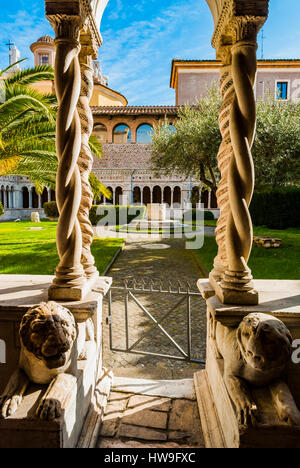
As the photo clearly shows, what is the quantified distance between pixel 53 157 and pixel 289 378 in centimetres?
651

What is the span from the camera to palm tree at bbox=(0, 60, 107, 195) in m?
5.63

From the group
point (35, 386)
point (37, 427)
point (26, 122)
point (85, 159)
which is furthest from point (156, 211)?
point (37, 427)

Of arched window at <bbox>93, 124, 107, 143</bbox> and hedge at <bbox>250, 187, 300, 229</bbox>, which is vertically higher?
arched window at <bbox>93, 124, 107, 143</bbox>

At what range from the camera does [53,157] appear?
7.05 m

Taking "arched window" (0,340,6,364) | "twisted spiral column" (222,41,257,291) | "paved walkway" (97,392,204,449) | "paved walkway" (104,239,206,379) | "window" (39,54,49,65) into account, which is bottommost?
"paved walkway" (104,239,206,379)

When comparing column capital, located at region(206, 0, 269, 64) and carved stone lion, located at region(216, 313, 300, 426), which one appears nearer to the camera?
carved stone lion, located at region(216, 313, 300, 426)

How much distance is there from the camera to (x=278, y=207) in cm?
1487

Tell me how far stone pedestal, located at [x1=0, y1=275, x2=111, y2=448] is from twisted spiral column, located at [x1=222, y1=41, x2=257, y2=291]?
116cm

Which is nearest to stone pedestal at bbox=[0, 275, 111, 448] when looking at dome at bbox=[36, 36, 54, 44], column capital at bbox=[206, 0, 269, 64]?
column capital at bbox=[206, 0, 269, 64]

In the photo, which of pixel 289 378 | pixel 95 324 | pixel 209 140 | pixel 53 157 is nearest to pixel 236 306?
pixel 289 378

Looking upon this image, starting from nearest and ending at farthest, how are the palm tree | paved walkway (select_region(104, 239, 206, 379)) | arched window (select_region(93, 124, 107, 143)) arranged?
paved walkway (select_region(104, 239, 206, 379)) < the palm tree < arched window (select_region(93, 124, 107, 143))

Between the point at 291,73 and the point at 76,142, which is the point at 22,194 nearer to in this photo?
the point at 291,73

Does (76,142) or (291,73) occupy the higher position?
(291,73)

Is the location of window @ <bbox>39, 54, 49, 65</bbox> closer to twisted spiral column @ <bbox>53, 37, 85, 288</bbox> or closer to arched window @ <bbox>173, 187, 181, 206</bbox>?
arched window @ <bbox>173, 187, 181, 206</bbox>
